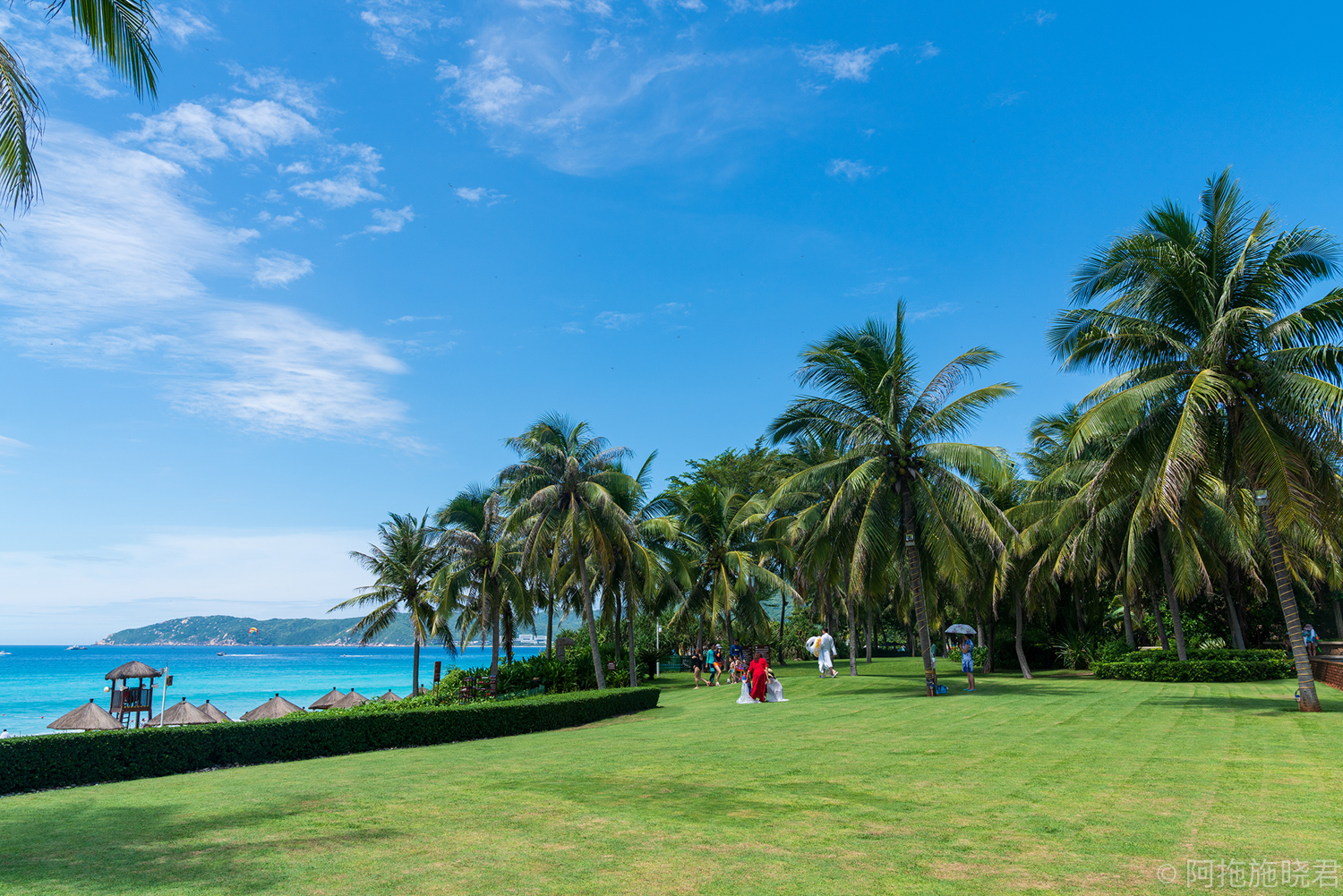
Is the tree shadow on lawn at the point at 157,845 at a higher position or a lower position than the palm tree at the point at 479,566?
lower

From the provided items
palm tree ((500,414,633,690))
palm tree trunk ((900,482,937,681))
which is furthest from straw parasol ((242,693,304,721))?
palm tree trunk ((900,482,937,681))

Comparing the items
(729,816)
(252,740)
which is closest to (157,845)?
(729,816)

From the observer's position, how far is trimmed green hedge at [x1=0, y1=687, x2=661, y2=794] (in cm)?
1146

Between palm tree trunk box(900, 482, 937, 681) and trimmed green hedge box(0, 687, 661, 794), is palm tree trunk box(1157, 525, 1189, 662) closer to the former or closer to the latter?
palm tree trunk box(900, 482, 937, 681)

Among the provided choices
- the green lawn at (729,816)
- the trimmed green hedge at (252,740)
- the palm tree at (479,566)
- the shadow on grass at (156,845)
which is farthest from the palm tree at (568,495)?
the shadow on grass at (156,845)

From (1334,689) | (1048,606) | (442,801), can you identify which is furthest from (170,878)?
(1048,606)

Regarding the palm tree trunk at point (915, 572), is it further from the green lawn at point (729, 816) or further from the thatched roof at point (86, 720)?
the thatched roof at point (86, 720)

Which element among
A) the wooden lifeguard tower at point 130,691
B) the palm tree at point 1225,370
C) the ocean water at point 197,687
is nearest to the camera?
the palm tree at point 1225,370

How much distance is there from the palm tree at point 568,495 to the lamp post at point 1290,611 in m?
18.5

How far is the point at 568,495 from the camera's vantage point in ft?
95.9

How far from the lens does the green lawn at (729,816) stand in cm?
593

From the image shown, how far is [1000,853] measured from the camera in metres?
6.29

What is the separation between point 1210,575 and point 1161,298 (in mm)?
17317

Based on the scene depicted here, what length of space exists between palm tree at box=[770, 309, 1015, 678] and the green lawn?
9.38 meters
